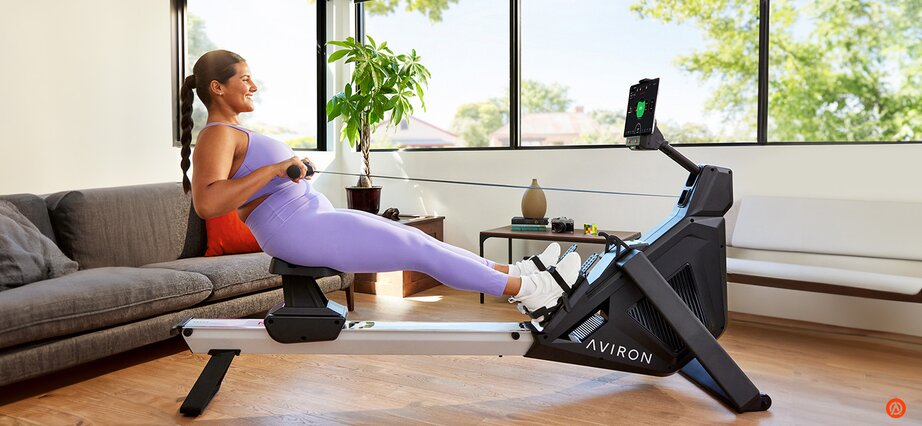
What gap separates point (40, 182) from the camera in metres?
3.08

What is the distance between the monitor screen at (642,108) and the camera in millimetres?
2133

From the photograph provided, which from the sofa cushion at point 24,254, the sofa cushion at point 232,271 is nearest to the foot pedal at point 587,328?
the sofa cushion at point 232,271

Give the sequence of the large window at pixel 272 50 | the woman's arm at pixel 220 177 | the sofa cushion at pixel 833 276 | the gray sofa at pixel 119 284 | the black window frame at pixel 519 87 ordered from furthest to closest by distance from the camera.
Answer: the large window at pixel 272 50 < the black window frame at pixel 519 87 < the sofa cushion at pixel 833 276 < the gray sofa at pixel 119 284 < the woman's arm at pixel 220 177

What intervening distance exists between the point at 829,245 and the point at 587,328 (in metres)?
1.74

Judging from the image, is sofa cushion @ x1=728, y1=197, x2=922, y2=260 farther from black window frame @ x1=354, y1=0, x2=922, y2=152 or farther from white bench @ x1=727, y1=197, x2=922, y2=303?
black window frame @ x1=354, y1=0, x2=922, y2=152

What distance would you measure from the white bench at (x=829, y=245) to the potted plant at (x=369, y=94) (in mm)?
2098

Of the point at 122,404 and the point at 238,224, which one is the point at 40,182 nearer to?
the point at 238,224

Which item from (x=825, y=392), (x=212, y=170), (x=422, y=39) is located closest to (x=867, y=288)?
(x=825, y=392)

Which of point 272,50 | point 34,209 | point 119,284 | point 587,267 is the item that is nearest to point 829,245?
point 587,267

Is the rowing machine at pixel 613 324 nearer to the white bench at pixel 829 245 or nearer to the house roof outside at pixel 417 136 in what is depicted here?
the white bench at pixel 829 245

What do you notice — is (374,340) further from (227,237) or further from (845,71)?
(845,71)

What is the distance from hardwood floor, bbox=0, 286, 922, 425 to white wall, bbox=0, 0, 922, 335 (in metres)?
0.55

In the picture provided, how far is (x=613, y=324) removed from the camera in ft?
6.93
